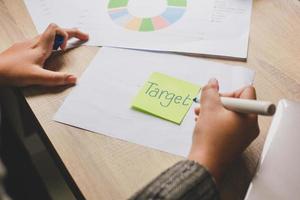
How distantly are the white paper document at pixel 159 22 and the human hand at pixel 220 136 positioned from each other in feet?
0.56

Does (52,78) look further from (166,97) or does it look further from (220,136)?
(220,136)

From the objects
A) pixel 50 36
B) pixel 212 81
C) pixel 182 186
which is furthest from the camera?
pixel 50 36

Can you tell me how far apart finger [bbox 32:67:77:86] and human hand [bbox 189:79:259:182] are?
0.85ft

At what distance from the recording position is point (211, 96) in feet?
2.02

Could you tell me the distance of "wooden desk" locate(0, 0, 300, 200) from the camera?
577 millimetres

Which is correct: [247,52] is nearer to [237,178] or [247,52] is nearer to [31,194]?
[237,178]

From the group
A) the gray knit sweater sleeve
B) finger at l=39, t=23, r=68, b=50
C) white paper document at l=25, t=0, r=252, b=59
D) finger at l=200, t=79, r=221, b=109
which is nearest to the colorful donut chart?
white paper document at l=25, t=0, r=252, b=59

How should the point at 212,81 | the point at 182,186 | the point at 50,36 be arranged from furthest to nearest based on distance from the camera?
the point at 50,36, the point at 212,81, the point at 182,186

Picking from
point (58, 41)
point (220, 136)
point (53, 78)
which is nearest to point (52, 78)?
point (53, 78)

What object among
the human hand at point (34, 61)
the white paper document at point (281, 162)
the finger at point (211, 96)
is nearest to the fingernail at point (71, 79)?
the human hand at point (34, 61)

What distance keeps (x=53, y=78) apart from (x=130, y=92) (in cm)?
15

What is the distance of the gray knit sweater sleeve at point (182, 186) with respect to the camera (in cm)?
52

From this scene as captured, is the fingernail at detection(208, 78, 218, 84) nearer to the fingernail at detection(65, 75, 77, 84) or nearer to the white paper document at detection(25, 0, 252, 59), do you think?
the white paper document at detection(25, 0, 252, 59)

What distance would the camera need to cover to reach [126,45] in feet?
2.51
